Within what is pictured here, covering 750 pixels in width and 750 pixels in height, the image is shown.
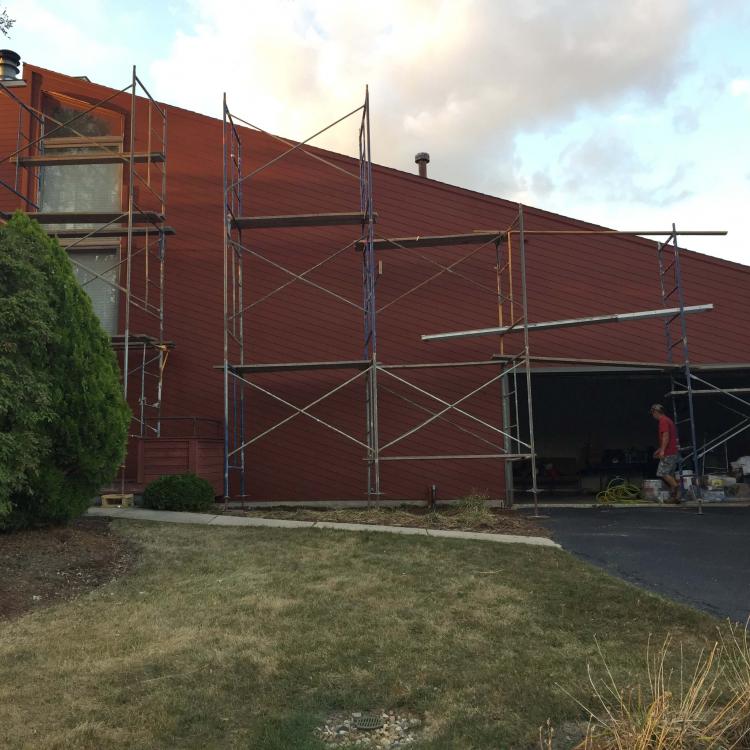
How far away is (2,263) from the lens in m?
7.20

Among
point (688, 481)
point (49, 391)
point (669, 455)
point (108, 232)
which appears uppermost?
point (108, 232)

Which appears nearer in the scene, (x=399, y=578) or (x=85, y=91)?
(x=399, y=578)

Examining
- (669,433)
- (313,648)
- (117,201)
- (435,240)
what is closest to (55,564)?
(313,648)

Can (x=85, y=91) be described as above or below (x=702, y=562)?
above

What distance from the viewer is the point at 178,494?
409 inches

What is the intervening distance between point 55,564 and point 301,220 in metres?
7.25

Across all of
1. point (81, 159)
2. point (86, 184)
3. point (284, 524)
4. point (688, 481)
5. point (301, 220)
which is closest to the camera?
point (284, 524)

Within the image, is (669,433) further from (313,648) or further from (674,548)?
(313,648)

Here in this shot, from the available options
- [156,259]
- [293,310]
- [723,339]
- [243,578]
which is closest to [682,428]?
[723,339]

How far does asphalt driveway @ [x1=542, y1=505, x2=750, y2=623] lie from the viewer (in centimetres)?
588

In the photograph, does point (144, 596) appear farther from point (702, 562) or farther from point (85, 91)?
point (85, 91)

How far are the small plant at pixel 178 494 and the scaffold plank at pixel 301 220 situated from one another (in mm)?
4665

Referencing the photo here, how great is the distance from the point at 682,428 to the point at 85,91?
53.1 ft

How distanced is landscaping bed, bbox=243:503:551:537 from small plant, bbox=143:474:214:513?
0.73 meters
